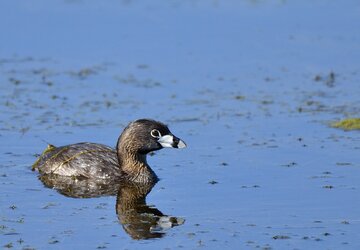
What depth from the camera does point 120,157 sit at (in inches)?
691

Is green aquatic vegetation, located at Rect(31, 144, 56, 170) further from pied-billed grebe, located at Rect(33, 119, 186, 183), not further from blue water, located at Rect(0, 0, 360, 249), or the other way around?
blue water, located at Rect(0, 0, 360, 249)

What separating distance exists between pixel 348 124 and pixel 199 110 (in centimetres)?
272

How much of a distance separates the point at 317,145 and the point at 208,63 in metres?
6.34

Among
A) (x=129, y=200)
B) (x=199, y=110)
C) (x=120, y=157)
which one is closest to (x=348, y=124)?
(x=199, y=110)

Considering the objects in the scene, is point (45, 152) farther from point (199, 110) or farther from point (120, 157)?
point (199, 110)

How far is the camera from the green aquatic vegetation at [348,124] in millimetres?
19734

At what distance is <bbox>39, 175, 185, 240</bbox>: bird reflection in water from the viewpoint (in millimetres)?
14219

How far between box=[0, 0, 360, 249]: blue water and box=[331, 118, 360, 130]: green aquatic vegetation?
316mm

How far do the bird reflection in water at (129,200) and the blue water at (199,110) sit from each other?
172mm

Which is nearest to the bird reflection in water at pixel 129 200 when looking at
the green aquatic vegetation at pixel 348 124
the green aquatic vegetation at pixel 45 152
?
the green aquatic vegetation at pixel 45 152

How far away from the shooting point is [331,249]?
42.9ft

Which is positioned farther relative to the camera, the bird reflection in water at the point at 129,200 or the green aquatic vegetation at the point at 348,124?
the green aquatic vegetation at the point at 348,124

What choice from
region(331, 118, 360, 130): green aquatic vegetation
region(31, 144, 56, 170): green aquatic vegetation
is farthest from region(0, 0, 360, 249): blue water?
region(331, 118, 360, 130): green aquatic vegetation

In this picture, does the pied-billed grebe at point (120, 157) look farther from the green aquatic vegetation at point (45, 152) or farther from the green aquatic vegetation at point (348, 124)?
the green aquatic vegetation at point (348, 124)
